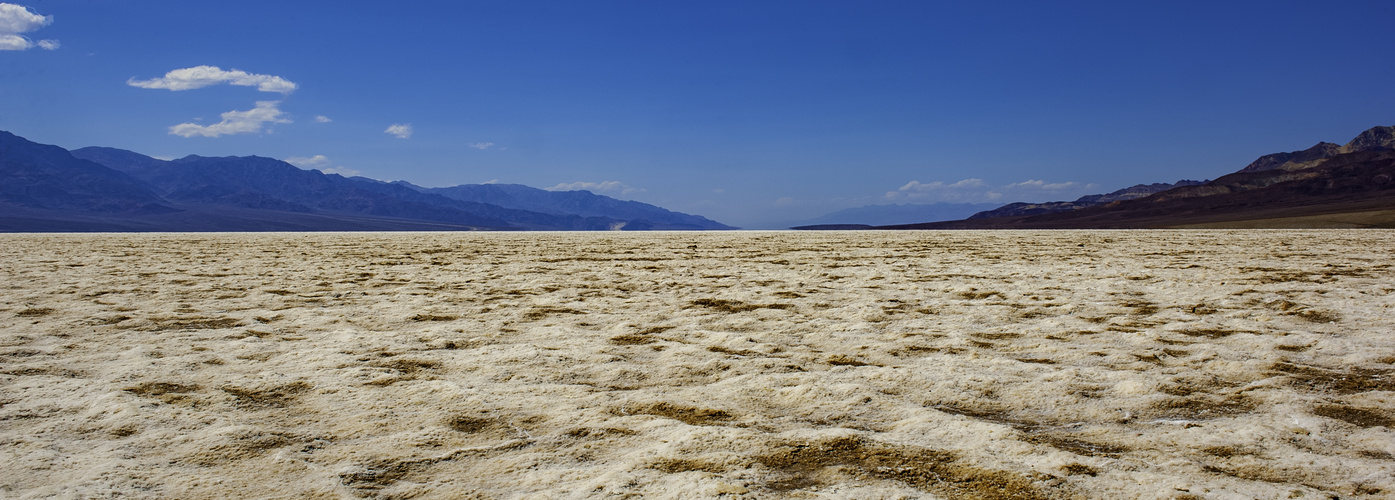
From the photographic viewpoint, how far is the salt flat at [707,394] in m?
1.99

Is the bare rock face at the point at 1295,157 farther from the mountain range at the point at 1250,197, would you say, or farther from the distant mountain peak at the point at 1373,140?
the mountain range at the point at 1250,197

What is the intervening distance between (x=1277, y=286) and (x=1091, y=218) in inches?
3049

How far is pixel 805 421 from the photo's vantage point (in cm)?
253

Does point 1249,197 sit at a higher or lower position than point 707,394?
higher

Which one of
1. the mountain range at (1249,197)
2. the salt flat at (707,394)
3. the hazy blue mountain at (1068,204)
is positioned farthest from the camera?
the hazy blue mountain at (1068,204)

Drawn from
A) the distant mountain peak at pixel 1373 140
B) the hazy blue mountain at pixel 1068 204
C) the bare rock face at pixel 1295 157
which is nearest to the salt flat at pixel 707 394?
the hazy blue mountain at pixel 1068 204

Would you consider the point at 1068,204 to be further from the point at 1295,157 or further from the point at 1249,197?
the point at 1295,157

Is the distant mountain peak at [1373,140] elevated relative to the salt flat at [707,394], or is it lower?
elevated

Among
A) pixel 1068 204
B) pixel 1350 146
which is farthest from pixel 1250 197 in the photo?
pixel 1350 146

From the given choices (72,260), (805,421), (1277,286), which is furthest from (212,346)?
(72,260)

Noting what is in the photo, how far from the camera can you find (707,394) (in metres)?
2.90

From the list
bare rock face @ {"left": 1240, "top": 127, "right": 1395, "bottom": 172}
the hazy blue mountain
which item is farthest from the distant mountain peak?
the hazy blue mountain

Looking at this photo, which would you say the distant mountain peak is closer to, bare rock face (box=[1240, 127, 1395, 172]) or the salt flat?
bare rock face (box=[1240, 127, 1395, 172])

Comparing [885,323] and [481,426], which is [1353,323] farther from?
[481,426]
